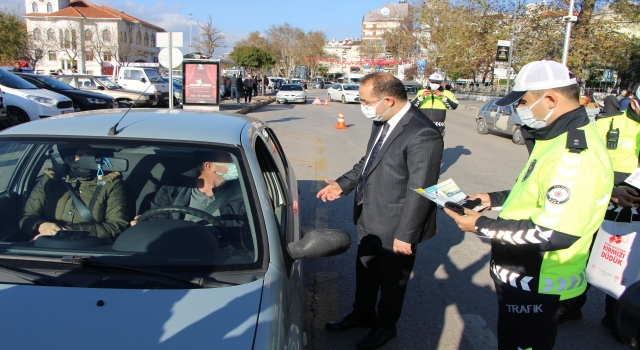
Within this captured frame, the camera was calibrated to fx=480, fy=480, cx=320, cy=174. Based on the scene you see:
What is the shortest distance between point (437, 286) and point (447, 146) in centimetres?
921

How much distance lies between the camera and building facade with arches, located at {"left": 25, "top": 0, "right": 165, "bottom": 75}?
57719 millimetres

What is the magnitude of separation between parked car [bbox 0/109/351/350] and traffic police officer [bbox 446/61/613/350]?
765 millimetres

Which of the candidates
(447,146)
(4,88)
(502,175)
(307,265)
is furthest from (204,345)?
(4,88)

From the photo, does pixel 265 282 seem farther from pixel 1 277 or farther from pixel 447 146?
pixel 447 146

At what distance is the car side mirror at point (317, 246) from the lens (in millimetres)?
2263

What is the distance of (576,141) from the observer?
1880 mm

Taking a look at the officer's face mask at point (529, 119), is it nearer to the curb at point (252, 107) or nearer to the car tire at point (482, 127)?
the car tire at point (482, 127)

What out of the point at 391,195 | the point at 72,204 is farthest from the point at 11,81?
the point at 391,195

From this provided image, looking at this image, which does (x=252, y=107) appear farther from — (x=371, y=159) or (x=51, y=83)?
(x=371, y=159)

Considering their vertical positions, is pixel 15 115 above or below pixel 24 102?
below

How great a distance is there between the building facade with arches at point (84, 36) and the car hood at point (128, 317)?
187 feet

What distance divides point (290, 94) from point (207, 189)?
28980mm

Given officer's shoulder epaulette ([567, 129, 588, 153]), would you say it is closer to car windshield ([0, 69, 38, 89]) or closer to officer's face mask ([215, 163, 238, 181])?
officer's face mask ([215, 163, 238, 181])

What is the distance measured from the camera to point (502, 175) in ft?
29.9
